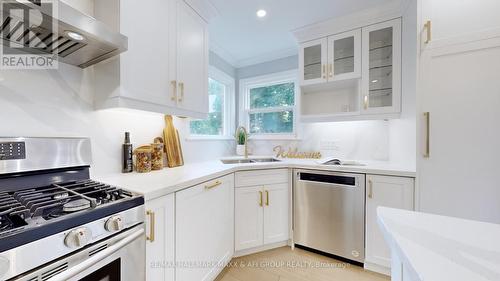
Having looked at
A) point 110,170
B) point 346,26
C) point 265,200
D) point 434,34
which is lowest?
point 265,200

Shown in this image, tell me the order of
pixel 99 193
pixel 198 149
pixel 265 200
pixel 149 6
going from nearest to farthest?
pixel 99 193, pixel 149 6, pixel 265 200, pixel 198 149

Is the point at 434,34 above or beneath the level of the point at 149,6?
beneath

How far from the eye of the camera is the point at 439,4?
1.40 metres

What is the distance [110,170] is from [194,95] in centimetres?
87

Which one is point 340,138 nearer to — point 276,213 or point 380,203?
point 380,203

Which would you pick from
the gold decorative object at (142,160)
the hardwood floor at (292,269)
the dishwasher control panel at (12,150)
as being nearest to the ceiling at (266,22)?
the gold decorative object at (142,160)

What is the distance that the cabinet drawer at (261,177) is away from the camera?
187cm

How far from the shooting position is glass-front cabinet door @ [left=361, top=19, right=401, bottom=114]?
6.20ft

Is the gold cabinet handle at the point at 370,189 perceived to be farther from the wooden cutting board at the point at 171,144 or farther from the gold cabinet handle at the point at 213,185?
the wooden cutting board at the point at 171,144

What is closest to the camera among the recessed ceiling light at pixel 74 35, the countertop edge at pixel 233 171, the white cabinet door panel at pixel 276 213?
the recessed ceiling light at pixel 74 35

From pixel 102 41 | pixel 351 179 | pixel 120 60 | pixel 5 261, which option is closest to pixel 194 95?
pixel 120 60

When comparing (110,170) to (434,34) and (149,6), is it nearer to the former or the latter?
(149,6)

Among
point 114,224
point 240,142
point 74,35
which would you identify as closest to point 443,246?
point 114,224

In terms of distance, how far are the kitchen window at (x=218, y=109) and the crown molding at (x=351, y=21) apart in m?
1.16
